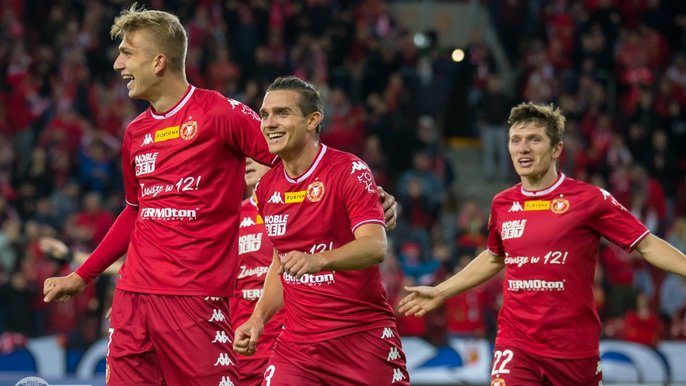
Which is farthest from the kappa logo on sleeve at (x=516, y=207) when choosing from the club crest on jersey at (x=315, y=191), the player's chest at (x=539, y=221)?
the club crest on jersey at (x=315, y=191)

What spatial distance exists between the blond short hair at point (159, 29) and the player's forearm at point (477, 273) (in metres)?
2.44

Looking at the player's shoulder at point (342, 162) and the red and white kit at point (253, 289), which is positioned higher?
the player's shoulder at point (342, 162)

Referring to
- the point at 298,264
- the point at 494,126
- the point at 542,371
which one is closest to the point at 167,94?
the point at 298,264

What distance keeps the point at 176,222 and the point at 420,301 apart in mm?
1737

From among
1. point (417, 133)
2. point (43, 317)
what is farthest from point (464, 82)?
point (43, 317)

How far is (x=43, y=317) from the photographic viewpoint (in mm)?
15117

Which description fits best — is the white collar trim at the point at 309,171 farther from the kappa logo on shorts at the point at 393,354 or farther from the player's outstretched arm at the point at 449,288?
the kappa logo on shorts at the point at 393,354

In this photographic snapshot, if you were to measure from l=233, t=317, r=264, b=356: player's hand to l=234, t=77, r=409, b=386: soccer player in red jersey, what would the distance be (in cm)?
2

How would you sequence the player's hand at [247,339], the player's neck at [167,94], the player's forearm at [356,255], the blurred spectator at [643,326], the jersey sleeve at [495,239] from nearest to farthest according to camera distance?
1. the player's forearm at [356,255]
2. the player's hand at [247,339]
3. the player's neck at [167,94]
4. the jersey sleeve at [495,239]
5. the blurred spectator at [643,326]

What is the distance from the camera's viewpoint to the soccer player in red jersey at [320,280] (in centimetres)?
662

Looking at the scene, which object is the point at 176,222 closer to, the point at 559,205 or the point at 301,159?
the point at 301,159

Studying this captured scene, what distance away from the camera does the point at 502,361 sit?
7.73 m

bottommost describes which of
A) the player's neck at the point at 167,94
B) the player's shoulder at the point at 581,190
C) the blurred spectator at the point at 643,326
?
the blurred spectator at the point at 643,326

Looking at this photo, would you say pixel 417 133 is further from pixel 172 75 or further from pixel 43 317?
pixel 172 75
